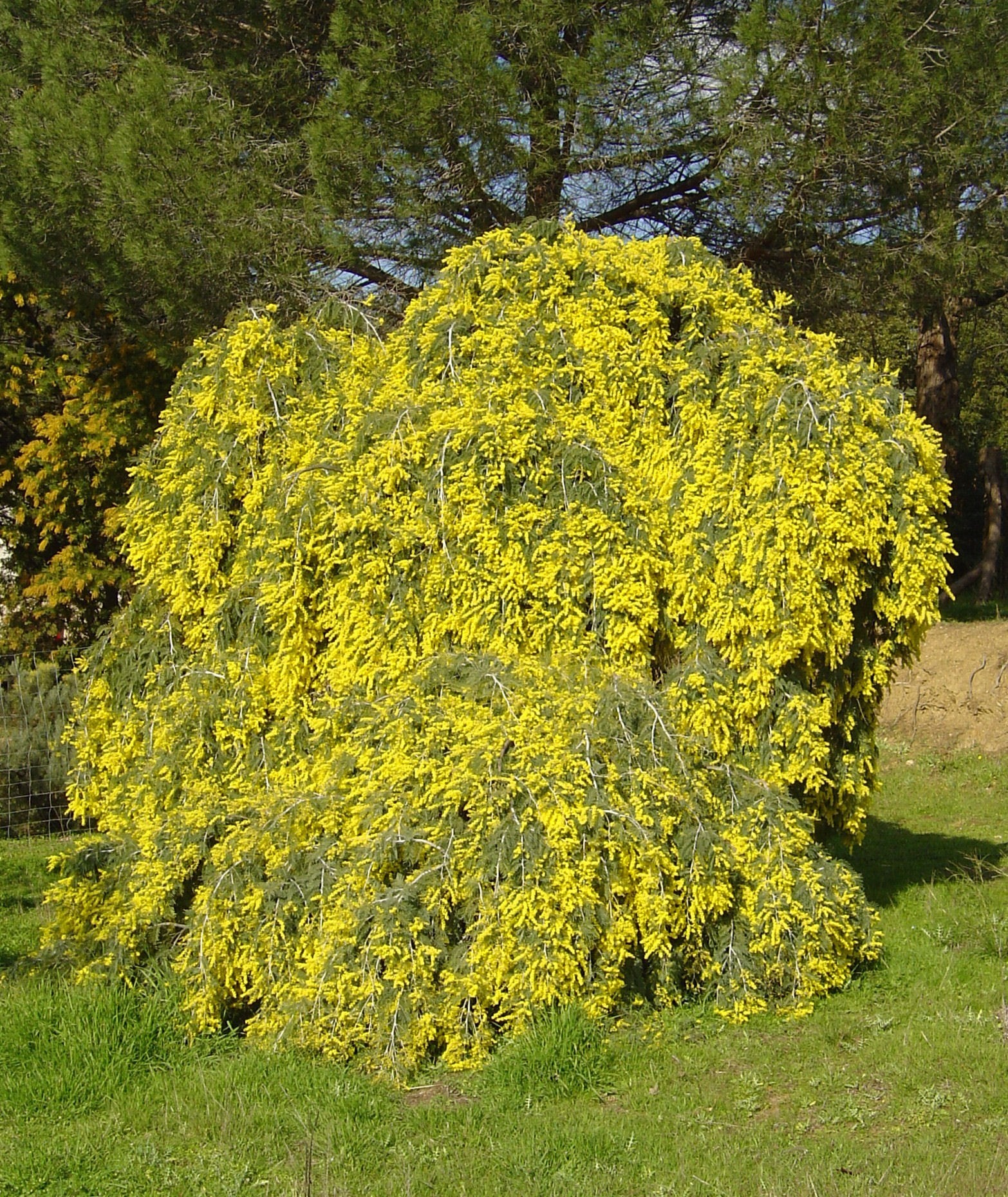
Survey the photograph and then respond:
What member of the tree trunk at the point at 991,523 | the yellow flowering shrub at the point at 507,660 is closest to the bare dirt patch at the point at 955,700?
the tree trunk at the point at 991,523

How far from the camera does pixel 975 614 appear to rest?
18.0 metres

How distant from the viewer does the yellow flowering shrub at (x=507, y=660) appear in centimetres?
482

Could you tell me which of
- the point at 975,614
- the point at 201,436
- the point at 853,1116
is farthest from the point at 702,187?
the point at 975,614

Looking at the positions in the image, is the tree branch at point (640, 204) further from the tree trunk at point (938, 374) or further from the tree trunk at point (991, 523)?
the tree trunk at point (991, 523)

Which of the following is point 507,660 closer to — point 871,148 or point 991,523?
point 871,148

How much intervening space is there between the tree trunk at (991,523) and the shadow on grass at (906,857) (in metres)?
10.7

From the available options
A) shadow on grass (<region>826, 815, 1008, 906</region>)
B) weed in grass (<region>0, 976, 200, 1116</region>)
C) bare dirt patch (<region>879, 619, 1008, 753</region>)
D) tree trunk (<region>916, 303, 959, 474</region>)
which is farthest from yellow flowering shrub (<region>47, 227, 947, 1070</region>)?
tree trunk (<region>916, 303, 959, 474</region>)

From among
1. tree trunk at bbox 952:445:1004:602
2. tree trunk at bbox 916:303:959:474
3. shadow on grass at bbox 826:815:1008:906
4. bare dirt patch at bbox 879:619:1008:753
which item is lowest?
shadow on grass at bbox 826:815:1008:906

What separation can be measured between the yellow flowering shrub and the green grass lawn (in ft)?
0.70

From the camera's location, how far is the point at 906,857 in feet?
28.1

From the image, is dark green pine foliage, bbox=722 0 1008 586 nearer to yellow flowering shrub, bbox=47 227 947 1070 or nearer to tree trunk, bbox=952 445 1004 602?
yellow flowering shrub, bbox=47 227 947 1070

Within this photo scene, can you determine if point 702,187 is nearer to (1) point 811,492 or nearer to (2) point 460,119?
(2) point 460,119

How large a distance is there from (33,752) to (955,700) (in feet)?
28.6

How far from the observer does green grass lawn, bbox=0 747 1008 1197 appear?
3.88 meters
